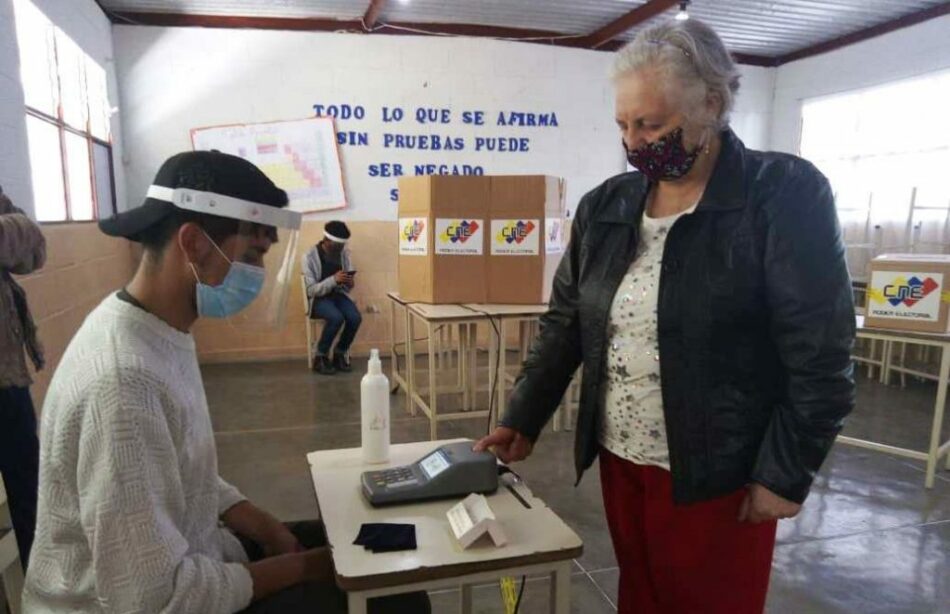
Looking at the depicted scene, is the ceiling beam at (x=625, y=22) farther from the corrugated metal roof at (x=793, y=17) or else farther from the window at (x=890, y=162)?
the window at (x=890, y=162)

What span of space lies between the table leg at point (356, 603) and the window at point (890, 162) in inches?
206

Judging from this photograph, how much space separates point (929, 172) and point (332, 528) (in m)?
5.86

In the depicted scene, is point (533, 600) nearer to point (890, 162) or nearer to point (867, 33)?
point (890, 162)

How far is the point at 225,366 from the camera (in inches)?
206

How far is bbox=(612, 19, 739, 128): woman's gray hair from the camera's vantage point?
1.02 m

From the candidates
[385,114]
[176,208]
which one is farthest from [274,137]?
[176,208]

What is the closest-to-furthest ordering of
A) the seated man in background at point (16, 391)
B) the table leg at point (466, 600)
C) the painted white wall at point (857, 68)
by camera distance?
the table leg at point (466, 600), the seated man in background at point (16, 391), the painted white wall at point (857, 68)

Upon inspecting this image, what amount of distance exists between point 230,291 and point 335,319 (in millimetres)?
4044

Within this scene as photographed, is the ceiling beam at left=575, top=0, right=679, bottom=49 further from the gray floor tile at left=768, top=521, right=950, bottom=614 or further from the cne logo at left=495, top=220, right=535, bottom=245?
the gray floor tile at left=768, top=521, right=950, bottom=614

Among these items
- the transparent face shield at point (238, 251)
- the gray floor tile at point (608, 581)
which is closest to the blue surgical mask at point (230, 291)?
the transparent face shield at point (238, 251)

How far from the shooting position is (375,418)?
1283 millimetres

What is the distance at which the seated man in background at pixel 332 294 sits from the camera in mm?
4961

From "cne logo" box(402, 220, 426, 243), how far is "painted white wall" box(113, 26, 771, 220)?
2205 millimetres

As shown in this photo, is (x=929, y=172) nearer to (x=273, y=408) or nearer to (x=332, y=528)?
(x=273, y=408)
